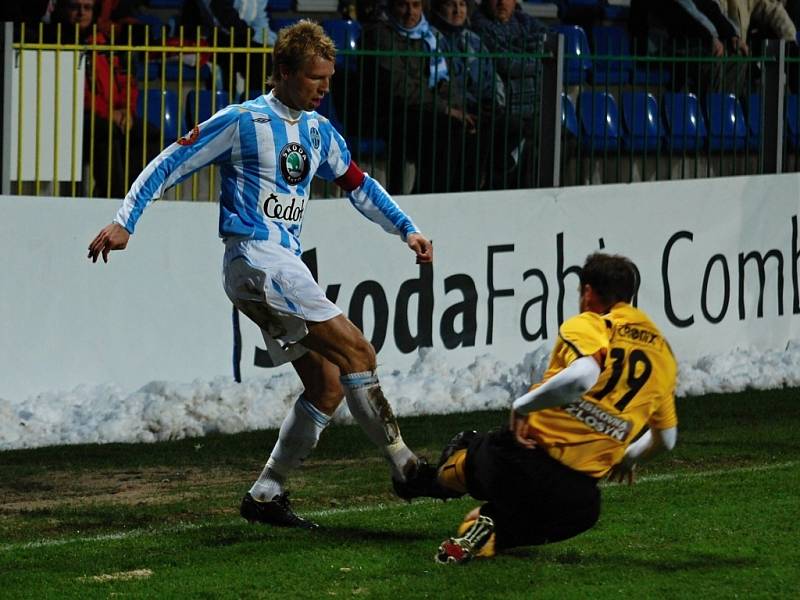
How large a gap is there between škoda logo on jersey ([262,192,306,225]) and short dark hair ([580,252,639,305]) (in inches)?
56.5

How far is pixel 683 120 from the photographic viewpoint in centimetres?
1257

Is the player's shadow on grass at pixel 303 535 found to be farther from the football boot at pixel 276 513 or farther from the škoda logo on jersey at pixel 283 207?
the škoda logo on jersey at pixel 283 207

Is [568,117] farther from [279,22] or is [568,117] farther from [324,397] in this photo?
[324,397]

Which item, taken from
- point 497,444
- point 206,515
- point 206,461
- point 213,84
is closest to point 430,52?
point 213,84

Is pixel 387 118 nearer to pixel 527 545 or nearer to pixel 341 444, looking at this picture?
pixel 341 444

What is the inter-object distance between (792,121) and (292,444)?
304 inches

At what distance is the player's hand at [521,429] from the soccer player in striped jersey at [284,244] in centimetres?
88

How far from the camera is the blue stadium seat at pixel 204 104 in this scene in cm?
1046

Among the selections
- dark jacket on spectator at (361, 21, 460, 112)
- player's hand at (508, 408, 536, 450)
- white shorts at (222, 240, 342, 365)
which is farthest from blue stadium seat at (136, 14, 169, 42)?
player's hand at (508, 408, 536, 450)

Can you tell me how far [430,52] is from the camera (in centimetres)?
1115

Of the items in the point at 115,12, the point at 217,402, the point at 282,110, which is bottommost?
the point at 217,402

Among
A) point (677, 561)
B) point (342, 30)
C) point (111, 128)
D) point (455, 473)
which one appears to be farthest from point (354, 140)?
point (677, 561)

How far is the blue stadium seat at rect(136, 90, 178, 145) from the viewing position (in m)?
10.4

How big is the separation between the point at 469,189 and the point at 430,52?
0.99m
